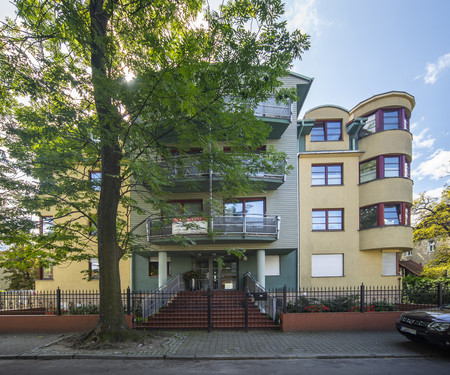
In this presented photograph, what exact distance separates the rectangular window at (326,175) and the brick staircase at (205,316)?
25.4ft

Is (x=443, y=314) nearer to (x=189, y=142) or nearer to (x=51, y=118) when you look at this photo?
(x=189, y=142)

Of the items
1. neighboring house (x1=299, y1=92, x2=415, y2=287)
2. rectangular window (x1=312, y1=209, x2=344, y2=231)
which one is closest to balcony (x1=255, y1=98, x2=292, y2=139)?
neighboring house (x1=299, y1=92, x2=415, y2=287)

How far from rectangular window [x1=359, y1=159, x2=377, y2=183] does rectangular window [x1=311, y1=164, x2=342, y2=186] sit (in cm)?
120

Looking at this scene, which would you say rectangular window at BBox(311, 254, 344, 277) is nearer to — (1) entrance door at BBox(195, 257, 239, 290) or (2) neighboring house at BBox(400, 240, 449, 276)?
(1) entrance door at BBox(195, 257, 239, 290)

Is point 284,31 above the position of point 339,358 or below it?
above

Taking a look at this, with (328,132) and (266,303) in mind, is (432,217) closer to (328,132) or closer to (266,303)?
(328,132)

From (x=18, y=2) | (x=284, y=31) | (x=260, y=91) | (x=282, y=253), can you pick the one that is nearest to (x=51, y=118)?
(x=18, y=2)

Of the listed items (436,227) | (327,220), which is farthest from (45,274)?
(436,227)

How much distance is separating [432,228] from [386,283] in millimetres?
4823

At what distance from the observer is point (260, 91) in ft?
27.4

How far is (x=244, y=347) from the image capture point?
8.44 meters

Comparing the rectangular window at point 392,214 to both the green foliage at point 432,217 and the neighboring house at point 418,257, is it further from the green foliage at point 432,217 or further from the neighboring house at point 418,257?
the neighboring house at point 418,257

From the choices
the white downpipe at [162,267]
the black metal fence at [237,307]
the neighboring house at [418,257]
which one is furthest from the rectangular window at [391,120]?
the neighboring house at [418,257]

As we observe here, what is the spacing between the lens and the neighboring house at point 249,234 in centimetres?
1395
